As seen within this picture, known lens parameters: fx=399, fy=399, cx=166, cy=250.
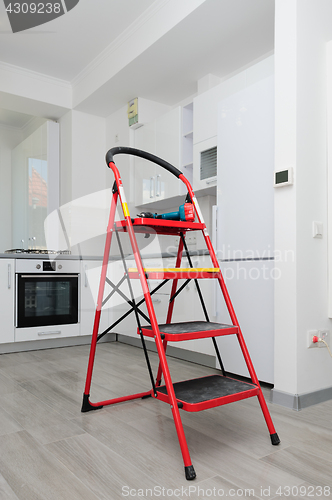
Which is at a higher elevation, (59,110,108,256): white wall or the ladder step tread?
(59,110,108,256): white wall

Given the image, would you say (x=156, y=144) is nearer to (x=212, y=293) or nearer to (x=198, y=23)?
(x=198, y=23)

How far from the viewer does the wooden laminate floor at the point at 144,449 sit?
123 cm

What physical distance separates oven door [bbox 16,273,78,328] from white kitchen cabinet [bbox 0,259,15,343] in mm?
53

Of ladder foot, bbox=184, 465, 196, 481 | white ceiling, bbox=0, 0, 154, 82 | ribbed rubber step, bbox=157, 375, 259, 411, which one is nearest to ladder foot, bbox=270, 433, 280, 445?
ribbed rubber step, bbox=157, 375, 259, 411

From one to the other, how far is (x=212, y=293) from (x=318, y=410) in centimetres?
95

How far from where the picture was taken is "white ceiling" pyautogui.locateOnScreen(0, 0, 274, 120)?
115 inches

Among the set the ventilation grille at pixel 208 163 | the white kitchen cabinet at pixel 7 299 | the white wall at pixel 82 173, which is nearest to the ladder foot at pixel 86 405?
the white kitchen cabinet at pixel 7 299

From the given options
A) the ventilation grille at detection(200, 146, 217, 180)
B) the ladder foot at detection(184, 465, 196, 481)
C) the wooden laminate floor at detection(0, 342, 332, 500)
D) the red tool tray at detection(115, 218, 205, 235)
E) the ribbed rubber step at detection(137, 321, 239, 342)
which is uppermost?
the ventilation grille at detection(200, 146, 217, 180)

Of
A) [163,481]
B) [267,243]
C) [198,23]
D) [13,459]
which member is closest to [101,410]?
[13,459]

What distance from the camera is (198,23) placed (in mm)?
2951

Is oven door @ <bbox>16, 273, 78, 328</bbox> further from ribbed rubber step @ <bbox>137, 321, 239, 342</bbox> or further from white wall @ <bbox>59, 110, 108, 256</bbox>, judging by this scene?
ribbed rubber step @ <bbox>137, 321, 239, 342</bbox>

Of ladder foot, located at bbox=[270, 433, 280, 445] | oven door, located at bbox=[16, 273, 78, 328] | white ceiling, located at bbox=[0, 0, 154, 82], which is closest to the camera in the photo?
ladder foot, located at bbox=[270, 433, 280, 445]

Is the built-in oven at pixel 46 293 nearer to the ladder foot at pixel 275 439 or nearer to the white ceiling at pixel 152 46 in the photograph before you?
the white ceiling at pixel 152 46

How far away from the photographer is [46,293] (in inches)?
142
